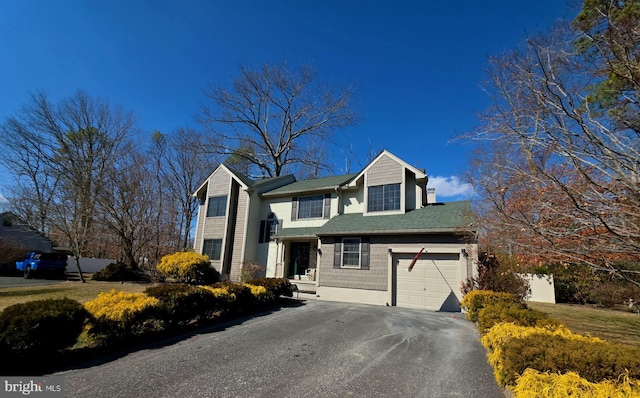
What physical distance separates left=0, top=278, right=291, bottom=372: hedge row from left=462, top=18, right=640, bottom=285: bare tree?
7.55 m

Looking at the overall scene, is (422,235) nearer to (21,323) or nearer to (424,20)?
(424,20)

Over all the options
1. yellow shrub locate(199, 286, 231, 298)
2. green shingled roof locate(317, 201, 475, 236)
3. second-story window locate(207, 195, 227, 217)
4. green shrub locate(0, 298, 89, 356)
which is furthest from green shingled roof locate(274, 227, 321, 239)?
green shrub locate(0, 298, 89, 356)

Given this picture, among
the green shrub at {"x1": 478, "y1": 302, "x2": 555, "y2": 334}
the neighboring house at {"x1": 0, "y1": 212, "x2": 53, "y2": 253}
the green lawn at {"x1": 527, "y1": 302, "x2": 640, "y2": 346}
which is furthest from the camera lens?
the neighboring house at {"x1": 0, "y1": 212, "x2": 53, "y2": 253}

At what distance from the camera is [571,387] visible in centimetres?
278

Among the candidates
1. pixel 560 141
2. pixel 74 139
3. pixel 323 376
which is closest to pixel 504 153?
pixel 560 141

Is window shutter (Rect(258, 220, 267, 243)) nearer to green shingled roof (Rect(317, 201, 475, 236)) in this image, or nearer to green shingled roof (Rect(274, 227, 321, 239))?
green shingled roof (Rect(274, 227, 321, 239))

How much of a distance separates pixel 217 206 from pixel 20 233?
20721 mm

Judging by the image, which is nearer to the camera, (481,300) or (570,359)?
(570,359)

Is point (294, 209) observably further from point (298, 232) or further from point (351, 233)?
point (351, 233)

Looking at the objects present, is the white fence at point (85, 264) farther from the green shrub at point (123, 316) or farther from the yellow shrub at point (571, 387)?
the yellow shrub at point (571, 387)

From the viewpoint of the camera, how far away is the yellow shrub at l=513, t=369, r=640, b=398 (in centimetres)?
268

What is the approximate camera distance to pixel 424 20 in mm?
12406

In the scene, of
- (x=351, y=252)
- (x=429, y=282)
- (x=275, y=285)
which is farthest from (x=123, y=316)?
(x=429, y=282)

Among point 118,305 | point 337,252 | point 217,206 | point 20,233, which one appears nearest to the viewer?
point 118,305
